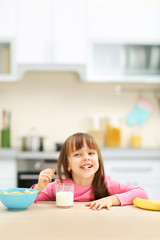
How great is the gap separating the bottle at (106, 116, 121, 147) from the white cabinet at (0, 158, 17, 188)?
3.43ft

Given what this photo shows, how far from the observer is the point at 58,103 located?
3885 mm

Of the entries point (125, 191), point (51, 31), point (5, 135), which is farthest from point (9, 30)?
point (125, 191)

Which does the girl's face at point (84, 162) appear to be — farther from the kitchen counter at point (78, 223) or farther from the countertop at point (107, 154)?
the countertop at point (107, 154)

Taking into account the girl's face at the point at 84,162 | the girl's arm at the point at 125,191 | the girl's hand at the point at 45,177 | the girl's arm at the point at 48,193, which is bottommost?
the girl's arm at the point at 48,193

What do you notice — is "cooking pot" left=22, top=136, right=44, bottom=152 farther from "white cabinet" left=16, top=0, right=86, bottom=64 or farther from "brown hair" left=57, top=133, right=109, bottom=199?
"brown hair" left=57, top=133, right=109, bottom=199

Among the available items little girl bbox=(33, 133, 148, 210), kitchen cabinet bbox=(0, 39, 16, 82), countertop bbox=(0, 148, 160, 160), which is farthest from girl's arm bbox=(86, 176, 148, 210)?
kitchen cabinet bbox=(0, 39, 16, 82)

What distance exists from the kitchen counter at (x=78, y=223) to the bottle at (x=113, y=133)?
2355 mm

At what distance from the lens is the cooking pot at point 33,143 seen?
347 centimetres

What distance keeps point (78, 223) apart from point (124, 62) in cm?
277

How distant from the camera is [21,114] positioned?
12.6 feet

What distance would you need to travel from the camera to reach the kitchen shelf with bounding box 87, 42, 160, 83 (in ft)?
11.9

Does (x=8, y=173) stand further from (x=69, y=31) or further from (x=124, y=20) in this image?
(x=124, y=20)

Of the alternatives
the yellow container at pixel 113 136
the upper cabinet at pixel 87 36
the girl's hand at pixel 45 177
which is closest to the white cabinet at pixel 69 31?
the upper cabinet at pixel 87 36

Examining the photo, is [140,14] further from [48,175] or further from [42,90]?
[48,175]
